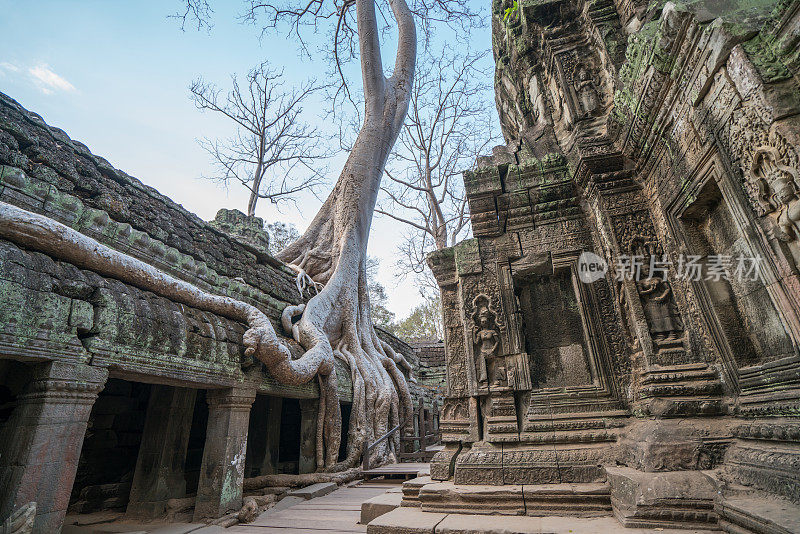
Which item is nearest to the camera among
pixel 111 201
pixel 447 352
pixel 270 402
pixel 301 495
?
pixel 447 352

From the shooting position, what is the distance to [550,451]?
2717 mm

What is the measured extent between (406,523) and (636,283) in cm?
233

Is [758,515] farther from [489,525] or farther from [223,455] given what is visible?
[223,455]

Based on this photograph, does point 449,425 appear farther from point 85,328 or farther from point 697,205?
point 85,328

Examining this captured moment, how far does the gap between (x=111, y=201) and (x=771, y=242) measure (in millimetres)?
5533

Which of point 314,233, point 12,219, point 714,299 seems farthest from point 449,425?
point 314,233

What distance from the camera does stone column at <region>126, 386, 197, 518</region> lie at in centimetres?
432

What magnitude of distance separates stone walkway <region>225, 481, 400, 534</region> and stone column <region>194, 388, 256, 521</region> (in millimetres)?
382

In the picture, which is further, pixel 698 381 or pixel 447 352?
pixel 447 352

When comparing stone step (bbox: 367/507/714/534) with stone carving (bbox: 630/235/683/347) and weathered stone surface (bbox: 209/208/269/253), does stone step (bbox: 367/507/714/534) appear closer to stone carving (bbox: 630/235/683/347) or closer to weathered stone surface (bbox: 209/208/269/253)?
stone carving (bbox: 630/235/683/347)

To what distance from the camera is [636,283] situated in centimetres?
283

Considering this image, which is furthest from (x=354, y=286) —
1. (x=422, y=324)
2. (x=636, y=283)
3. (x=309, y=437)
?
(x=422, y=324)

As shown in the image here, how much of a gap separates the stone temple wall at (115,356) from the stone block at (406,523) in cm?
220

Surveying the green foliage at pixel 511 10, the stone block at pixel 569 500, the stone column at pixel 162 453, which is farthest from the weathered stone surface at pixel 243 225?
the stone block at pixel 569 500
